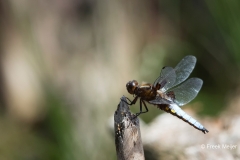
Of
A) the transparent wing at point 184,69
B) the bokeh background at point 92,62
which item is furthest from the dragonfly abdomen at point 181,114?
the bokeh background at point 92,62

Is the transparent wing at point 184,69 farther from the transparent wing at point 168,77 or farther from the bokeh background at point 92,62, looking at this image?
the bokeh background at point 92,62

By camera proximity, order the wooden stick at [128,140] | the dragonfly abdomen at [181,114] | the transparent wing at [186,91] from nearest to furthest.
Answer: the wooden stick at [128,140], the dragonfly abdomen at [181,114], the transparent wing at [186,91]

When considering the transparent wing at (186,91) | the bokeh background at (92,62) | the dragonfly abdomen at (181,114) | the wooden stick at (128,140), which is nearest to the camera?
the wooden stick at (128,140)

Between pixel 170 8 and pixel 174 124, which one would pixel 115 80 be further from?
pixel 174 124

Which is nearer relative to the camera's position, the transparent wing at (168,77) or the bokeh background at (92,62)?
the transparent wing at (168,77)

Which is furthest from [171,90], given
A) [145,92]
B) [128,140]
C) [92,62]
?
[92,62]

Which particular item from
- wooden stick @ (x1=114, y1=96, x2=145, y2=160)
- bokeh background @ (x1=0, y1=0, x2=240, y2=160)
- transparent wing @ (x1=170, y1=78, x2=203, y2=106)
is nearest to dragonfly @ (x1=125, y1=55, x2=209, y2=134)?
transparent wing @ (x1=170, y1=78, x2=203, y2=106)

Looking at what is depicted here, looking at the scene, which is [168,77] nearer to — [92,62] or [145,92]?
[145,92]

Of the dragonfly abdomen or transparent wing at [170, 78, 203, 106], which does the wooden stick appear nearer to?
the dragonfly abdomen
